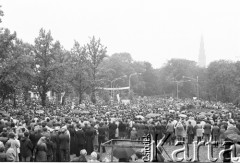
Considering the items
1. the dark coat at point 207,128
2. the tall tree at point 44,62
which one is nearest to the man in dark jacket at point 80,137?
the dark coat at point 207,128

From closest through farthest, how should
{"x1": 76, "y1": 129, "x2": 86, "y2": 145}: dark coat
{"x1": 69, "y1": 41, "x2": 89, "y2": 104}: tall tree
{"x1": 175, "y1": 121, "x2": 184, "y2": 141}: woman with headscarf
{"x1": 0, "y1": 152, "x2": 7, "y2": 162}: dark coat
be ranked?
{"x1": 0, "y1": 152, "x2": 7, "y2": 162}: dark coat, {"x1": 76, "y1": 129, "x2": 86, "y2": 145}: dark coat, {"x1": 175, "y1": 121, "x2": 184, "y2": 141}: woman with headscarf, {"x1": 69, "y1": 41, "x2": 89, "y2": 104}: tall tree

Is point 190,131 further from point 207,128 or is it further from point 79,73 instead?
point 79,73

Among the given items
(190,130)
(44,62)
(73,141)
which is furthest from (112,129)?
(44,62)

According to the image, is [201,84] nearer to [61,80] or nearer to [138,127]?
[61,80]

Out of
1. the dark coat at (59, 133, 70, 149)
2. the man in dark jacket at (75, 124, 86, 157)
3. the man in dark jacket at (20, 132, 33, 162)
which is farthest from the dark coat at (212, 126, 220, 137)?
the man in dark jacket at (20, 132, 33, 162)

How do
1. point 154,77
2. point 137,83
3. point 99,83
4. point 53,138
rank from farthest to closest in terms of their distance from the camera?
1. point 154,77
2. point 137,83
3. point 99,83
4. point 53,138

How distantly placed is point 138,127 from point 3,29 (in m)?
17.8

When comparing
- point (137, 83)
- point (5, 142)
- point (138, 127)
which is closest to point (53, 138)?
point (5, 142)

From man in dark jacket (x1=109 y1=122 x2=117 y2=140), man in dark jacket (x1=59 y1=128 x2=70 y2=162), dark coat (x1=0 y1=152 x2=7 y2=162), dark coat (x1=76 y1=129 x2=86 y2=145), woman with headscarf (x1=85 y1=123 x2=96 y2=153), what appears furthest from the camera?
man in dark jacket (x1=109 y1=122 x2=117 y2=140)

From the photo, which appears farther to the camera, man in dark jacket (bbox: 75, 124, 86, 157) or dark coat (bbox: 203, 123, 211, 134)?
dark coat (bbox: 203, 123, 211, 134)

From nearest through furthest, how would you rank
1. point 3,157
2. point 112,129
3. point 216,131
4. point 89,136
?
point 3,157 < point 89,136 < point 216,131 < point 112,129

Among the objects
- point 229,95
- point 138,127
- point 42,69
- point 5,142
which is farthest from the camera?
point 229,95

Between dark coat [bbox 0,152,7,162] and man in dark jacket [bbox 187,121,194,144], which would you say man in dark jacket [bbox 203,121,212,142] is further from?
dark coat [bbox 0,152,7,162]

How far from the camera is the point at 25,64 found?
32719 mm
